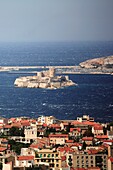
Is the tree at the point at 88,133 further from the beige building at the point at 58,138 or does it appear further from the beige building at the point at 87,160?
the beige building at the point at 87,160

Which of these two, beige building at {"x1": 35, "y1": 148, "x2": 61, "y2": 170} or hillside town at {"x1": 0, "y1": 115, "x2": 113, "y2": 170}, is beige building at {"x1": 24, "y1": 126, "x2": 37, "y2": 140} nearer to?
hillside town at {"x1": 0, "y1": 115, "x2": 113, "y2": 170}

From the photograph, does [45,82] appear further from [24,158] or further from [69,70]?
[24,158]

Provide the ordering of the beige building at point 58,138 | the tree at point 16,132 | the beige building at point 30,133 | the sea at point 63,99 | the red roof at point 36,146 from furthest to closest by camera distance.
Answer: the sea at point 63,99
the tree at point 16,132
the beige building at point 30,133
the beige building at point 58,138
the red roof at point 36,146

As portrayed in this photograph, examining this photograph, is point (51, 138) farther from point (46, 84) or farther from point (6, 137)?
point (46, 84)

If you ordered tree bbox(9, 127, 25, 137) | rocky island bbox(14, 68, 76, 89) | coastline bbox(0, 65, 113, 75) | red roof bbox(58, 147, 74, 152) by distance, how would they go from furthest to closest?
coastline bbox(0, 65, 113, 75), rocky island bbox(14, 68, 76, 89), tree bbox(9, 127, 25, 137), red roof bbox(58, 147, 74, 152)

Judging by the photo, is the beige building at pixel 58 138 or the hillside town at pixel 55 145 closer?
the hillside town at pixel 55 145

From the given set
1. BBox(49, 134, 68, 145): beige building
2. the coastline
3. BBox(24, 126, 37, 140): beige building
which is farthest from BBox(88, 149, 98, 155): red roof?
the coastline

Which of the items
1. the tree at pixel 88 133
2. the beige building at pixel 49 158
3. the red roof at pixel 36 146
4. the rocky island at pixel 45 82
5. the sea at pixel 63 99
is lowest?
the rocky island at pixel 45 82

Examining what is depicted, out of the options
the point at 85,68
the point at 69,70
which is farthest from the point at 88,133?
the point at 85,68

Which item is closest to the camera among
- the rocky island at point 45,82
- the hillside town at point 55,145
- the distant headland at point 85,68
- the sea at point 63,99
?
the hillside town at point 55,145

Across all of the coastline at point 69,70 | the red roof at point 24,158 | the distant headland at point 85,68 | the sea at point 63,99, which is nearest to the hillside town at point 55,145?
the red roof at point 24,158
